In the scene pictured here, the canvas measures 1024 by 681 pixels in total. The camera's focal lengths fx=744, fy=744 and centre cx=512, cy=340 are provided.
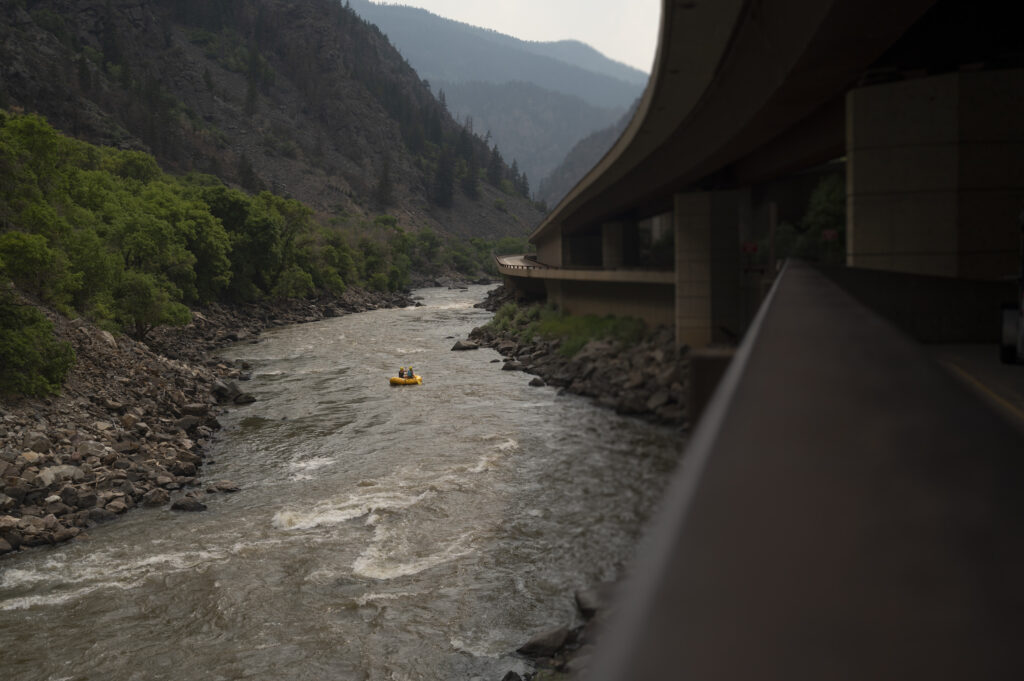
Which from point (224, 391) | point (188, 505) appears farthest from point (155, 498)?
point (224, 391)

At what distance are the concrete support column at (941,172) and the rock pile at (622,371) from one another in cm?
999

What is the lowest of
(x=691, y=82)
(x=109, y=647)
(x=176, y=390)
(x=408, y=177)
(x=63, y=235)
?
(x=109, y=647)

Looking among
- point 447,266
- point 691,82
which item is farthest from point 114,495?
point 447,266

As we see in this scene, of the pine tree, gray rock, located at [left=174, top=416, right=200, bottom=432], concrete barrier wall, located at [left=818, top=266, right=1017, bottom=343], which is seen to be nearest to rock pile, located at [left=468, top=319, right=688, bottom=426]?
concrete barrier wall, located at [left=818, top=266, right=1017, bottom=343]

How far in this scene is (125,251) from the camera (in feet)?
152

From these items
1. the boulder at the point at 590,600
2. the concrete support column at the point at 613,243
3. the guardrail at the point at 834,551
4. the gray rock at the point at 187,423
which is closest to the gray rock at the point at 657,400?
the boulder at the point at 590,600

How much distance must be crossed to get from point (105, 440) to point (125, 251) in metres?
27.9

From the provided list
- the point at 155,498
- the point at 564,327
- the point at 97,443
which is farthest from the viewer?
the point at 564,327

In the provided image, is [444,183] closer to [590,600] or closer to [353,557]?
[353,557]

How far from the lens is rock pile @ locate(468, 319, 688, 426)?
28312 mm

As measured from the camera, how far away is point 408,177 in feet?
623

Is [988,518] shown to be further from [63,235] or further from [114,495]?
Result: [63,235]

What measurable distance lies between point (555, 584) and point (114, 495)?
12045 mm

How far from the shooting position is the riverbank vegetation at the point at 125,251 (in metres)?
27.9
